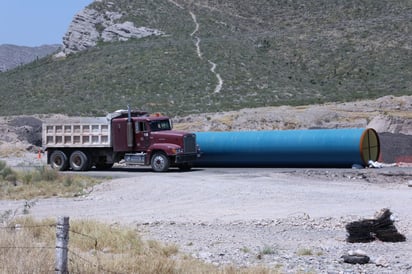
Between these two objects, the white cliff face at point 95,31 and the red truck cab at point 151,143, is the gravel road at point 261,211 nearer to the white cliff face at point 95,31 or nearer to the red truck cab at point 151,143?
the red truck cab at point 151,143

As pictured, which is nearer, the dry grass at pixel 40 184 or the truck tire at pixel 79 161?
the dry grass at pixel 40 184

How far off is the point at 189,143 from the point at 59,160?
6.74m

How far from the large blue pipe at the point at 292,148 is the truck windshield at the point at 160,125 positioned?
2.87 meters

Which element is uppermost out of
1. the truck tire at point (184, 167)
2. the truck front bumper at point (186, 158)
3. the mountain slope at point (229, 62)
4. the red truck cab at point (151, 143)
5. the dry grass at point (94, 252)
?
the mountain slope at point (229, 62)

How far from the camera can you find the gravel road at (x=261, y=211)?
1556 centimetres

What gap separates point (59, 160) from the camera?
1486 inches

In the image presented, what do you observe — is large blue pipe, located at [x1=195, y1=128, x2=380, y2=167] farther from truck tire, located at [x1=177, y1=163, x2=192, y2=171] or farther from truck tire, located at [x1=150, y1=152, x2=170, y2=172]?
truck tire, located at [x1=150, y1=152, x2=170, y2=172]

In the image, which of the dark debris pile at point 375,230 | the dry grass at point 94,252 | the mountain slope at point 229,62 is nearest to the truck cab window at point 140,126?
the dry grass at point 94,252

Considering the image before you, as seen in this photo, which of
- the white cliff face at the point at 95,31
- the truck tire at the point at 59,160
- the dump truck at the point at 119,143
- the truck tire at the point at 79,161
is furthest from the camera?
the white cliff face at the point at 95,31

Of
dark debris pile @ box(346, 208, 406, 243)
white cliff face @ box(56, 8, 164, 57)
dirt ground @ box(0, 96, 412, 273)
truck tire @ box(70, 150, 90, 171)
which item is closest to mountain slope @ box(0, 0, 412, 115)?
white cliff face @ box(56, 8, 164, 57)

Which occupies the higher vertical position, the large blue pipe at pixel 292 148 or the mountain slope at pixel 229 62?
the mountain slope at pixel 229 62

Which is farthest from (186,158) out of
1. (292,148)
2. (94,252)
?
(94,252)

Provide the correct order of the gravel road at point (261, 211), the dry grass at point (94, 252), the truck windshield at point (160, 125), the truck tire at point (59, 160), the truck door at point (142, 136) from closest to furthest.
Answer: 1. the dry grass at point (94, 252)
2. the gravel road at point (261, 211)
3. the truck door at point (142, 136)
4. the truck windshield at point (160, 125)
5. the truck tire at point (59, 160)

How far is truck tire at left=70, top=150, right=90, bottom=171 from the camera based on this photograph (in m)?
36.9
